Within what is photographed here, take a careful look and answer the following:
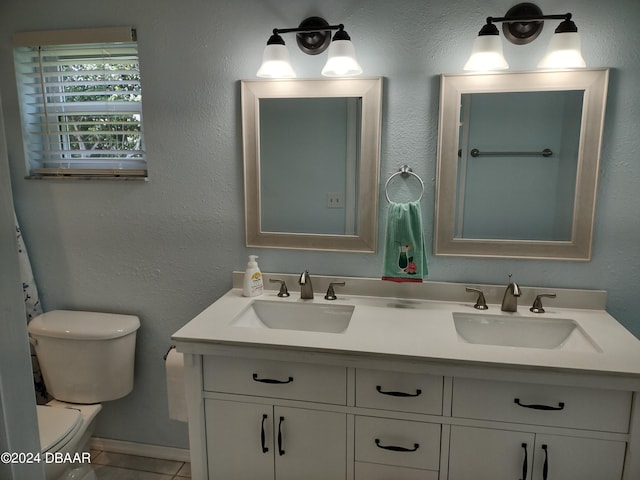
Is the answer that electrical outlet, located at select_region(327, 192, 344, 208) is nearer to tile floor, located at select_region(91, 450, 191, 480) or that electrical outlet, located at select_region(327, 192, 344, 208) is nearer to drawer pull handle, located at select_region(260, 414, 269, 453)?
Result: drawer pull handle, located at select_region(260, 414, 269, 453)

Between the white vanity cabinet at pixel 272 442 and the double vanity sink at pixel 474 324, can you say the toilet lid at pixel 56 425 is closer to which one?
the white vanity cabinet at pixel 272 442

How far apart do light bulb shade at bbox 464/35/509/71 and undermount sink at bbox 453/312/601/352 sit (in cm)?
88

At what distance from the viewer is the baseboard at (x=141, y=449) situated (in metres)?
2.31

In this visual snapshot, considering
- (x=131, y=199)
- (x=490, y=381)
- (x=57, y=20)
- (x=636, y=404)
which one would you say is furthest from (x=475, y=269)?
(x=57, y=20)

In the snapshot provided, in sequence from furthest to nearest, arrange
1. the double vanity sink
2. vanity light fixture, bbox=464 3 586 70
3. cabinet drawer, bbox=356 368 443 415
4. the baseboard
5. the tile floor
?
the baseboard → the tile floor → the double vanity sink → vanity light fixture, bbox=464 3 586 70 → cabinet drawer, bbox=356 368 443 415

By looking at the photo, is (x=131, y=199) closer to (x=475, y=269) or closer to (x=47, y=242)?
(x=47, y=242)

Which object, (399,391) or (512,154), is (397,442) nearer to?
(399,391)

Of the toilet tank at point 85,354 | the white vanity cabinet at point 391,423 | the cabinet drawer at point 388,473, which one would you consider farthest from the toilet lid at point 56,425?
the cabinet drawer at point 388,473

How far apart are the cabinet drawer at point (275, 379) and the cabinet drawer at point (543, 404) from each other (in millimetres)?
381

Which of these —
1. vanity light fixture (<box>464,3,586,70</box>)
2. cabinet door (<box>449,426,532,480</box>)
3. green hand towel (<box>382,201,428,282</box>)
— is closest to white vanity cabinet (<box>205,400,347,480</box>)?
cabinet door (<box>449,426,532,480</box>)

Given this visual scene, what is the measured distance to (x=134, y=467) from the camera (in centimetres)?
227

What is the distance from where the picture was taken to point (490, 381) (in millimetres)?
1414

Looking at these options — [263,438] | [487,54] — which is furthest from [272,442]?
[487,54]

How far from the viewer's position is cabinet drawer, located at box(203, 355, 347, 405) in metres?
1.52
